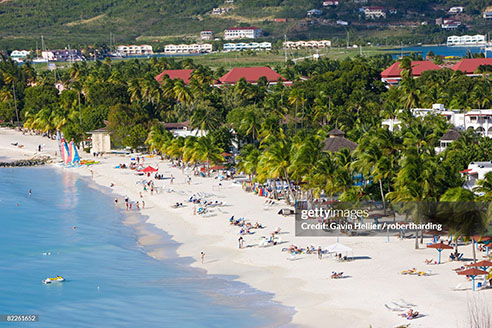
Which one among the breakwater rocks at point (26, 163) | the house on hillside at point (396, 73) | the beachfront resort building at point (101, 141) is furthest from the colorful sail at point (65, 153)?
the house on hillside at point (396, 73)

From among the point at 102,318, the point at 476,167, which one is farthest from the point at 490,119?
the point at 102,318

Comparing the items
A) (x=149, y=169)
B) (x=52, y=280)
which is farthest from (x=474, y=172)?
(x=149, y=169)

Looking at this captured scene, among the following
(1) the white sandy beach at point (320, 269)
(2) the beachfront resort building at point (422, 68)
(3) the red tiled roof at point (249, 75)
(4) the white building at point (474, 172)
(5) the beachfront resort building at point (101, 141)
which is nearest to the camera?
(1) the white sandy beach at point (320, 269)

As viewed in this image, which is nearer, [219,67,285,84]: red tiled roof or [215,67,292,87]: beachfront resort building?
[215,67,292,87]: beachfront resort building

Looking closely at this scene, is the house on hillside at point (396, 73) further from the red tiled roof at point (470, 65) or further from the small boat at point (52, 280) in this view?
the small boat at point (52, 280)

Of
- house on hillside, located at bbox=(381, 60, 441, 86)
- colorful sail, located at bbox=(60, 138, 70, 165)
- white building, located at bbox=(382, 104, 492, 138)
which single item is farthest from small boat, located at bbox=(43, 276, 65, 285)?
house on hillside, located at bbox=(381, 60, 441, 86)

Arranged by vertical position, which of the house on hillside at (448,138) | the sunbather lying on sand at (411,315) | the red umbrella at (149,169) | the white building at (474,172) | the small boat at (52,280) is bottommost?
the small boat at (52,280)

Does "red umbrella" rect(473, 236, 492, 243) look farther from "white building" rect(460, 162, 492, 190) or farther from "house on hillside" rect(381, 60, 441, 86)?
"house on hillside" rect(381, 60, 441, 86)
